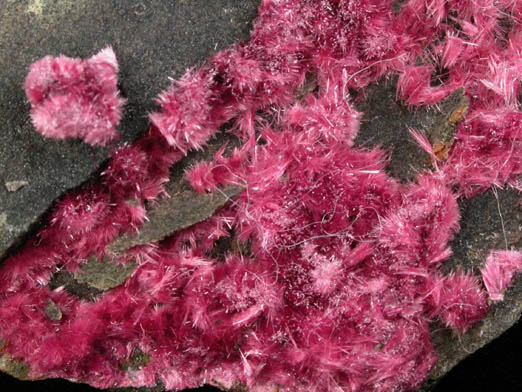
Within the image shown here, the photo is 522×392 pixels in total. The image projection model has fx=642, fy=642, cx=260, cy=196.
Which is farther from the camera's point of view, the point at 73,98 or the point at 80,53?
the point at 80,53

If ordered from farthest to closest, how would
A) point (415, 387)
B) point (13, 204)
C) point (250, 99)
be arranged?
point (415, 387)
point (250, 99)
point (13, 204)

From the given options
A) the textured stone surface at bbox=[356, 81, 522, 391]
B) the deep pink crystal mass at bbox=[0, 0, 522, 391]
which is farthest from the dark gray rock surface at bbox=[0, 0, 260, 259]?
the textured stone surface at bbox=[356, 81, 522, 391]

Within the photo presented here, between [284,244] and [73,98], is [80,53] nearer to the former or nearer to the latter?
[73,98]

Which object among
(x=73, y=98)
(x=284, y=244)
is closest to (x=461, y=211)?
(x=284, y=244)

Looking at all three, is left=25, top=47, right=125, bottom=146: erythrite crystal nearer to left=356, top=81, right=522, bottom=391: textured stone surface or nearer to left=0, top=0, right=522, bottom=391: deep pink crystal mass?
left=0, top=0, right=522, bottom=391: deep pink crystal mass

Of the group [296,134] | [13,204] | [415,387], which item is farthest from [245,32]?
[415,387]

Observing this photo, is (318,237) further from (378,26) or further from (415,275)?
(378,26)

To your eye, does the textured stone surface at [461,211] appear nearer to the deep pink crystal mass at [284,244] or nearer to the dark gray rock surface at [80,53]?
the deep pink crystal mass at [284,244]
